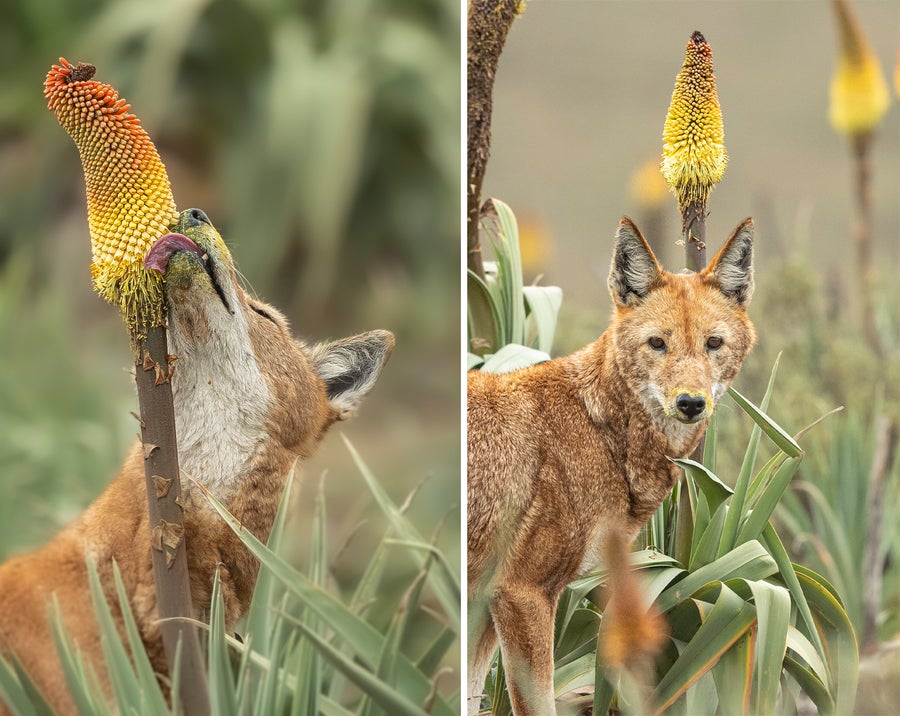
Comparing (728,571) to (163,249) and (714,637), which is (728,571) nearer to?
(714,637)

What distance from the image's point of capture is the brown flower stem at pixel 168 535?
136cm

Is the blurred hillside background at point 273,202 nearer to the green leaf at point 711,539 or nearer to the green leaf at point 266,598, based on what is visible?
the green leaf at point 266,598

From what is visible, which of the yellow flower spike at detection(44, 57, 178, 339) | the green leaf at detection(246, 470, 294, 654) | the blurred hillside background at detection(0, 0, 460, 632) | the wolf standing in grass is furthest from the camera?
the blurred hillside background at detection(0, 0, 460, 632)

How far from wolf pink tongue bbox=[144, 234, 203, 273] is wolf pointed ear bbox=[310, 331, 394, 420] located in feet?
0.82

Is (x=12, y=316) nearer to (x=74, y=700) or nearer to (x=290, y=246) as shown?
(x=290, y=246)

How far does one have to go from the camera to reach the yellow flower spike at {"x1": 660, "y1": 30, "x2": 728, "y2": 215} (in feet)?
5.17

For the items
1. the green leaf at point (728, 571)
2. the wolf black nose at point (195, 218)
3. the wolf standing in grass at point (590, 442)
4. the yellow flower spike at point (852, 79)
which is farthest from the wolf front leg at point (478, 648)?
the yellow flower spike at point (852, 79)

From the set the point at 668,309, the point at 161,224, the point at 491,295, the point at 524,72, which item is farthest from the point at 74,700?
the point at 524,72

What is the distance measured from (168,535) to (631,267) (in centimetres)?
76

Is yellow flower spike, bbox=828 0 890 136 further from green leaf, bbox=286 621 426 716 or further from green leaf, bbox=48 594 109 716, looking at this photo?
green leaf, bbox=48 594 109 716

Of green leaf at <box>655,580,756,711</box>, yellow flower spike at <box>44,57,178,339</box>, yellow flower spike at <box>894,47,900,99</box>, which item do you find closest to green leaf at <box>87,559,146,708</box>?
yellow flower spike at <box>44,57,178,339</box>

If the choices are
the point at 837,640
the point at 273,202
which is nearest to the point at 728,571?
the point at 837,640

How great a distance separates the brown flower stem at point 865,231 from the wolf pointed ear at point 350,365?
0.76 m

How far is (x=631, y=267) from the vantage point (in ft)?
5.20
